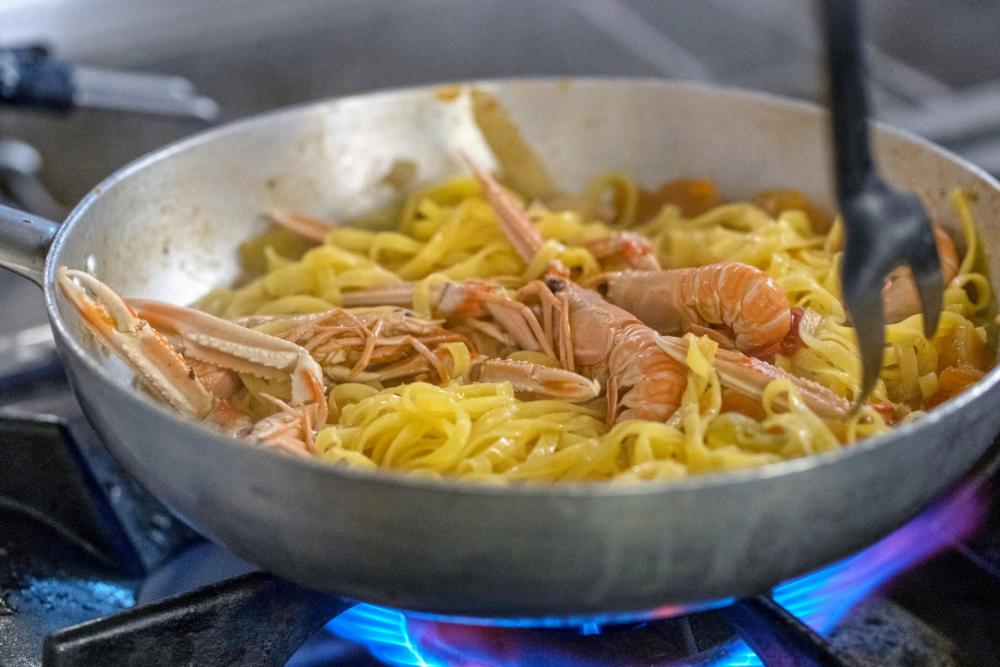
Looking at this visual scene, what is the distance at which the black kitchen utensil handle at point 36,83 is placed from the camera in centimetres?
227

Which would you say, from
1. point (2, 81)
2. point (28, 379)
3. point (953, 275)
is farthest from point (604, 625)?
point (2, 81)

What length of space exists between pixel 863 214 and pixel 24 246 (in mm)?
1184

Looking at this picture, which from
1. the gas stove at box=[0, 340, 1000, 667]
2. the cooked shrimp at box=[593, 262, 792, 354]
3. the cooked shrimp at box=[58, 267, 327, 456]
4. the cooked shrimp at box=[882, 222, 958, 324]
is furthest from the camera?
the cooked shrimp at box=[882, 222, 958, 324]

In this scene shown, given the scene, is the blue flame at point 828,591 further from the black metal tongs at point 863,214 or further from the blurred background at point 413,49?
the blurred background at point 413,49

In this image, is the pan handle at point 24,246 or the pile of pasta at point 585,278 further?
the pan handle at point 24,246

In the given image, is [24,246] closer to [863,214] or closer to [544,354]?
[544,354]

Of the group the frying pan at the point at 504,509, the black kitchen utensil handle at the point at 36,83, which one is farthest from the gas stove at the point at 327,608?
the black kitchen utensil handle at the point at 36,83

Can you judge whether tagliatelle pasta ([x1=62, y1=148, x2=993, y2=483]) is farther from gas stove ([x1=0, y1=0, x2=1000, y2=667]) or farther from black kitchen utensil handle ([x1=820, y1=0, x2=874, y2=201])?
black kitchen utensil handle ([x1=820, y1=0, x2=874, y2=201])

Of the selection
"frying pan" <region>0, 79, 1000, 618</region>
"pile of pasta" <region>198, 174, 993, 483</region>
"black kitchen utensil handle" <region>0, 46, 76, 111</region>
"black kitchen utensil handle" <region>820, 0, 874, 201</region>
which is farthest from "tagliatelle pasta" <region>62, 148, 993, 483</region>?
"black kitchen utensil handle" <region>0, 46, 76, 111</region>

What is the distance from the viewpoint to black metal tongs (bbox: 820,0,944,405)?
1045mm

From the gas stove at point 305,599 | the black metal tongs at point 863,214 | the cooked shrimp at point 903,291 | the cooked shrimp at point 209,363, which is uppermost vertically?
the black metal tongs at point 863,214

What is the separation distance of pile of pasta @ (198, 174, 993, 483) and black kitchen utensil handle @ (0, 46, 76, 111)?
568 millimetres

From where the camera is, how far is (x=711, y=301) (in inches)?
67.9

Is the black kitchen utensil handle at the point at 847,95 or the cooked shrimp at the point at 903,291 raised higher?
the black kitchen utensil handle at the point at 847,95
